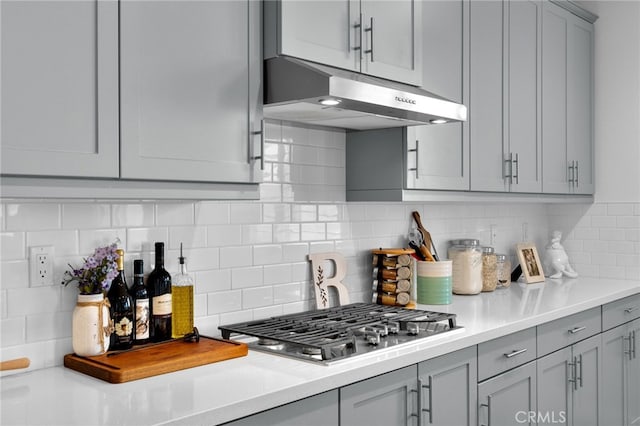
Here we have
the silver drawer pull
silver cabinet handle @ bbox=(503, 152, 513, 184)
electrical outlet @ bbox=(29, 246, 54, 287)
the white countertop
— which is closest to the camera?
the white countertop

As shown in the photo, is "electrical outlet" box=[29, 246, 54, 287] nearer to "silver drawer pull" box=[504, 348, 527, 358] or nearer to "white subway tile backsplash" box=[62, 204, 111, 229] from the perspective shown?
"white subway tile backsplash" box=[62, 204, 111, 229]

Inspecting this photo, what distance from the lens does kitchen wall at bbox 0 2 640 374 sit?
1.90m

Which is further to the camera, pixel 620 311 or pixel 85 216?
pixel 620 311

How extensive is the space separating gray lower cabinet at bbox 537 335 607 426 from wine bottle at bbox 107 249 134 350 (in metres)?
1.77

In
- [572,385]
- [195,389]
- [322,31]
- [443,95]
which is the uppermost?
[322,31]

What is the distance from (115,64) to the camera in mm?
1672

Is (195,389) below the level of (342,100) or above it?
below

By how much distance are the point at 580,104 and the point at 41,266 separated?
3350mm

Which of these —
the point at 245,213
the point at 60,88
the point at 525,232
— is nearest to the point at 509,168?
the point at 525,232

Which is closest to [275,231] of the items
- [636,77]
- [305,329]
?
[305,329]

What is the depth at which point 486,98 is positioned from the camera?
314 cm

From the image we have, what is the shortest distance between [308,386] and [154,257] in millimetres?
760

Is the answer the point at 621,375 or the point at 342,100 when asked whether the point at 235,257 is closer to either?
the point at 342,100

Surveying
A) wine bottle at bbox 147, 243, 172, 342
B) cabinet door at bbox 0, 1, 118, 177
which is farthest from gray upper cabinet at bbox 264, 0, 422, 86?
wine bottle at bbox 147, 243, 172, 342
